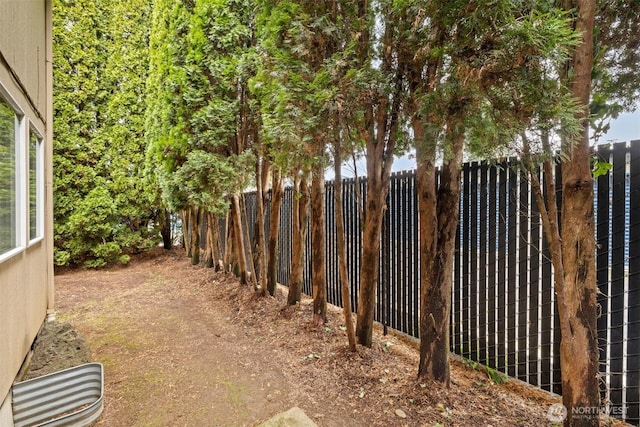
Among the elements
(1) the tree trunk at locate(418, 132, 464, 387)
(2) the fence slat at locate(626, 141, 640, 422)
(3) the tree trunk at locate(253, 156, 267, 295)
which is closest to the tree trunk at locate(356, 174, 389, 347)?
(1) the tree trunk at locate(418, 132, 464, 387)

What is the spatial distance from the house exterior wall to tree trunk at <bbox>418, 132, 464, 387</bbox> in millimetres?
3231

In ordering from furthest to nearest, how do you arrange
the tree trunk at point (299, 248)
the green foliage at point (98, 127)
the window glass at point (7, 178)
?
1. the green foliage at point (98, 127)
2. the tree trunk at point (299, 248)
3. the window glass at point (7, 178)

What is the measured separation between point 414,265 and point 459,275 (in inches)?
23.3

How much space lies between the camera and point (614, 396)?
2.24 m

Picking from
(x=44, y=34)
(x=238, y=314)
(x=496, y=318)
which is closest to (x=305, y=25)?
(x=496, y=318)

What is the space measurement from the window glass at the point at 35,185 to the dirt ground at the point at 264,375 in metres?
1.66

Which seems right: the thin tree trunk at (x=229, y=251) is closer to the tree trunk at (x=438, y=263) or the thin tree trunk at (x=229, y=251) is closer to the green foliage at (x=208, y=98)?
the green foliage at (x=208, y=98)

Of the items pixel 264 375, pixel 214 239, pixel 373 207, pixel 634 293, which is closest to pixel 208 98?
pixel 214 239

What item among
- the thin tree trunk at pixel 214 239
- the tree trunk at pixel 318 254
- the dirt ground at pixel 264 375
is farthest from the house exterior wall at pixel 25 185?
the thin tree trunk at pixel 214 239

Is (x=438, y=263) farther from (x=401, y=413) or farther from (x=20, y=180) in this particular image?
(x=20, y=180)

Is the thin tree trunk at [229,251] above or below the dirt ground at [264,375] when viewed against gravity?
above

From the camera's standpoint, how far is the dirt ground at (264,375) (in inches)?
97.0

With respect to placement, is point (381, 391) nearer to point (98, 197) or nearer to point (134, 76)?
point (98, 197)

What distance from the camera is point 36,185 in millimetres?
3646
